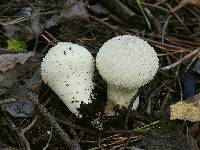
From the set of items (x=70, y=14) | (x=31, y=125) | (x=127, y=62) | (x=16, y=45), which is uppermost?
(x=127, y=62)

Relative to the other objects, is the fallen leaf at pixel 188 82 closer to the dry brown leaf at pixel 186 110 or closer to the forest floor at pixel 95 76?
the forest floor at pixel 95 76

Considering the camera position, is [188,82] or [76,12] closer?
[188,82]

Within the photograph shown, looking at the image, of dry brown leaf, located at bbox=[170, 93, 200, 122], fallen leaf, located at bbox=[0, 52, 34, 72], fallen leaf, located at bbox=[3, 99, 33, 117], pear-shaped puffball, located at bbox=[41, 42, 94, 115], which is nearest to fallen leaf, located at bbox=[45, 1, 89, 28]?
fallen leaf, located at bbox=[0, 52, 34, 72]

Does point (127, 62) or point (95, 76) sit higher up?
point (127, 62)

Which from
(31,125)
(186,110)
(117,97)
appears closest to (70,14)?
(117,97)

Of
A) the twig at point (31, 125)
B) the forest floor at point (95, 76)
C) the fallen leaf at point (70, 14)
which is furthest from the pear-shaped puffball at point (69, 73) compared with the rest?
the fallen leaf at point (70, 14)

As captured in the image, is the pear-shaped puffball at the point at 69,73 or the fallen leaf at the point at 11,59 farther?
the fallen leaf at the point at 11,59

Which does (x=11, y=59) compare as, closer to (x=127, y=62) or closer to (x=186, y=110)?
(x=127, y=62)
